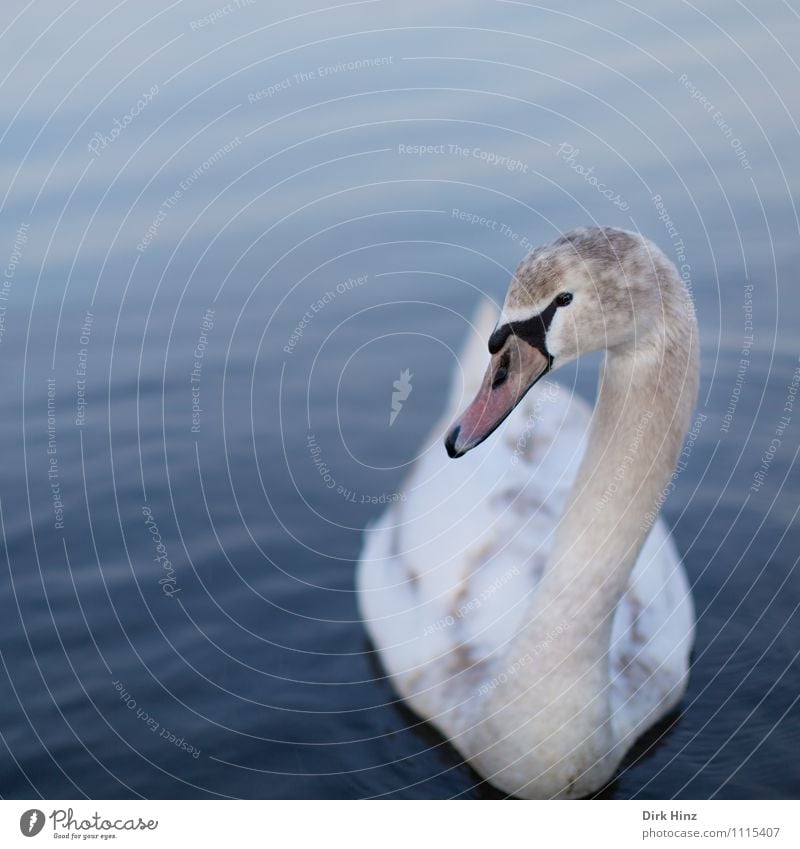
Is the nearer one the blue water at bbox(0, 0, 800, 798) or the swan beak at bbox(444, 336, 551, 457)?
the swan beak at bbox(444, 336, 551, 457)

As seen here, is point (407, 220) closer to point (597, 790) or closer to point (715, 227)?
point (715, 227)

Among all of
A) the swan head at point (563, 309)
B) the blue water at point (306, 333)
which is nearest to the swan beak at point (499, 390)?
the swan head at point (563, 309)

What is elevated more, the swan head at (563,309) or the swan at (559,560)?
the swan head at (563,309)

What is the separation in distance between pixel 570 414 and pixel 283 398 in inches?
20.2

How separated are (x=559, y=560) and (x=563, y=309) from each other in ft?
1.14

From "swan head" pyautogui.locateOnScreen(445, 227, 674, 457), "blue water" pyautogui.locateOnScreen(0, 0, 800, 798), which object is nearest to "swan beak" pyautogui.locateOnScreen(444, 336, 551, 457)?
"swan head" pyautogui.locateOnScreen(445, 227, 674, 457)

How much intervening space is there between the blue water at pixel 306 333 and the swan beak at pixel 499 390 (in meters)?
0.50

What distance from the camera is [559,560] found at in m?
1.61

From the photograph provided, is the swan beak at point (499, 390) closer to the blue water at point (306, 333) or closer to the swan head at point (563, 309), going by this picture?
the swan head at point (563, 309)

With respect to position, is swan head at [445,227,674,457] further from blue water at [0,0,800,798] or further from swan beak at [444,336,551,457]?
blue water at [0,0,800,798]

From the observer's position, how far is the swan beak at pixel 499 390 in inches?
56.6

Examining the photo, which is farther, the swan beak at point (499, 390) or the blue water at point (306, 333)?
the blue water at point (306, 333)

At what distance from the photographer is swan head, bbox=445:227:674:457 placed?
4.63ft
